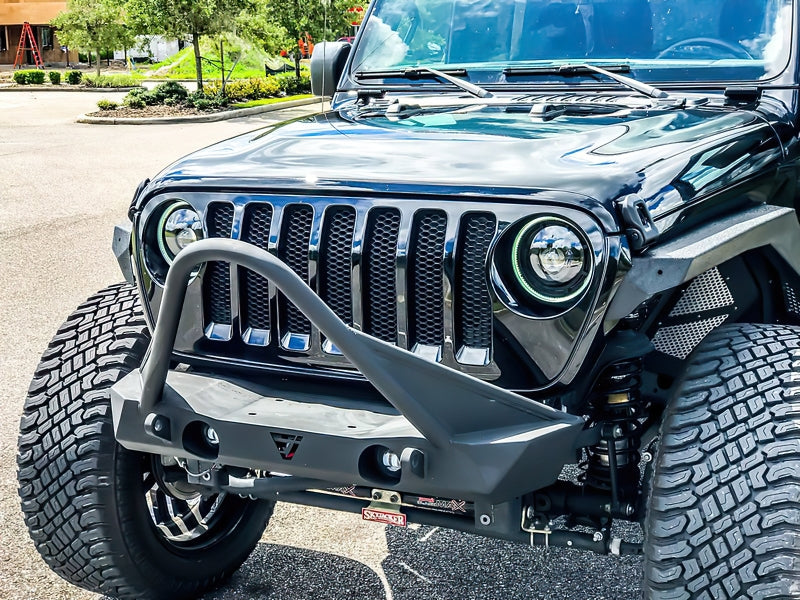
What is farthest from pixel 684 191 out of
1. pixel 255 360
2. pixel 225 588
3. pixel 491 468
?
pixel 225 588

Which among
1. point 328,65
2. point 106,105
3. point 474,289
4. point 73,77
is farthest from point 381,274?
point 73,77

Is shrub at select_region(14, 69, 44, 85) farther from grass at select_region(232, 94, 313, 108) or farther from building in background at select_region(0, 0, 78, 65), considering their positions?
building in background at select_region(0, 0, 78, 65)

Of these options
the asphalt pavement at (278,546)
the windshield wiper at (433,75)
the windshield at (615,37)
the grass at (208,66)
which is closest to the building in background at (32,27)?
the grass at (208,66)

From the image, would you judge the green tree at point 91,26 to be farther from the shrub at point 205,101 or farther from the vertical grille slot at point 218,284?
the vertical grille slot at point 218,284

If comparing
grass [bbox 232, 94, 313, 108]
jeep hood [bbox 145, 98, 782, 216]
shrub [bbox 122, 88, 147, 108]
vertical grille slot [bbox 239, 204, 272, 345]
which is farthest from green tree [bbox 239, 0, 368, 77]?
vertical grille slot [bbox 239, 204, 272, 345]

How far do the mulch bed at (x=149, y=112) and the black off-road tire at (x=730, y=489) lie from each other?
68.6 feet

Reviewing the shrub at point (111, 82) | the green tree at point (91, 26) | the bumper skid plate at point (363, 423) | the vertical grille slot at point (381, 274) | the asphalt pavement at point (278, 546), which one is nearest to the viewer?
the bumper skid plate at point (363, 423)

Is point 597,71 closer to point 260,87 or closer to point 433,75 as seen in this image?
point 433,75

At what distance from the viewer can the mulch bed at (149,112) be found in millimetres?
22266

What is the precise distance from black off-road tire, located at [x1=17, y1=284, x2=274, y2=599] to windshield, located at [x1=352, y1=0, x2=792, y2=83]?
1623mm

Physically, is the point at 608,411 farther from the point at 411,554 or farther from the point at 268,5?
the point at 268,5

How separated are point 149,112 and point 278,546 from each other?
2022 centimetres

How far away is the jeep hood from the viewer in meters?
2.55

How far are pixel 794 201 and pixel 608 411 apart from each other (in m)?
1.20
